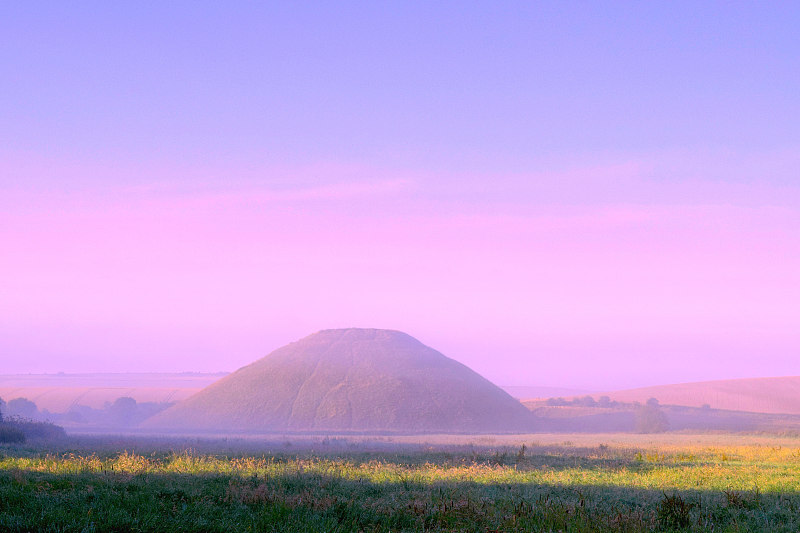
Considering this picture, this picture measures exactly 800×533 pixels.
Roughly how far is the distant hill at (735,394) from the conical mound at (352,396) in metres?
58.4

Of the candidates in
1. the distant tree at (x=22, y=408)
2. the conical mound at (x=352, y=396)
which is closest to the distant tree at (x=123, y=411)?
the distant tree at (x=22, y=408)

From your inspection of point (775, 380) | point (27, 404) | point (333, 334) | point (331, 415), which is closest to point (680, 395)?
point (775, 380)

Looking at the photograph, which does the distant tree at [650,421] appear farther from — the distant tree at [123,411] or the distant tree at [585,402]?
the distant tree at [123,411]

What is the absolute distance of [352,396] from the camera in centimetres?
12500

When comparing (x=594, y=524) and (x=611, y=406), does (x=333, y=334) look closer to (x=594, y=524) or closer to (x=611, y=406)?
(x=611, y=406)

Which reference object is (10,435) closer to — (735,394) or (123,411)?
(123,411)

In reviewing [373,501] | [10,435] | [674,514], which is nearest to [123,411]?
[10,435]

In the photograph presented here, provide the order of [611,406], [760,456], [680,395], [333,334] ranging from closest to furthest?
[760,456] < [611,406] < [333,334] < [680,395]

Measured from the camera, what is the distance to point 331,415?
384ft

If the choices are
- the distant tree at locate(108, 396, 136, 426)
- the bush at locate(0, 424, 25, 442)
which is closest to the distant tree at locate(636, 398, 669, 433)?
the bush at locate(0, 424, 25, 442)

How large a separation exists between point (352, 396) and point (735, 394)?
99.8 m

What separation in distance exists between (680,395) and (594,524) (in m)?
184

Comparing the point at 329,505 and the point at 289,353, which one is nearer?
the point at 329,505

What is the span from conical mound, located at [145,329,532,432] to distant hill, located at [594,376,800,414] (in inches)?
2301
